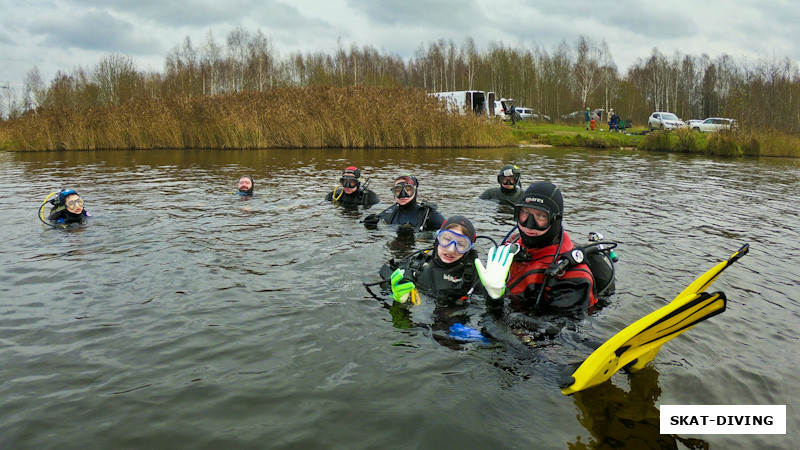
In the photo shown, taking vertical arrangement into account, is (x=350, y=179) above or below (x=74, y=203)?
above

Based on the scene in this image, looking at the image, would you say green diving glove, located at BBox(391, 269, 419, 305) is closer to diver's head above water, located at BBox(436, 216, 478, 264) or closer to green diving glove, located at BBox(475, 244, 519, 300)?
diver's head above water, located at BBox(436, 216, 478, 264)

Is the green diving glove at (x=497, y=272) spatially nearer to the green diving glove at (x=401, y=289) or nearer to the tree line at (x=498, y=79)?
the green diving glove at (x=401, y=289)

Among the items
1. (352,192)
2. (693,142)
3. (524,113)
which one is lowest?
(352,192)

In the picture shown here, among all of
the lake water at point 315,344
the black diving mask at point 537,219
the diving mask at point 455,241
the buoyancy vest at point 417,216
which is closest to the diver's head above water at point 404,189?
the buoyancy vest at point 417,216

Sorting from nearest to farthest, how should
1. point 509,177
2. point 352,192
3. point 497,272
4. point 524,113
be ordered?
point 497,272, point 352,192, point 509,177, point 524,113

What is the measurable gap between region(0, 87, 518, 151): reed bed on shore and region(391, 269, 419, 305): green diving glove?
21211mm

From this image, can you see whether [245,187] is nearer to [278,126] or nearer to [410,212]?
[410,212]

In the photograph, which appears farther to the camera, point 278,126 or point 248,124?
point 278,126

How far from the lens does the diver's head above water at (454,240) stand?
538cm

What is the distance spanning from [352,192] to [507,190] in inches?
143

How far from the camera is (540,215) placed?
5086 millimetres

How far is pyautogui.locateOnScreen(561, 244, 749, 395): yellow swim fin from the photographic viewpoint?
3.27 metres

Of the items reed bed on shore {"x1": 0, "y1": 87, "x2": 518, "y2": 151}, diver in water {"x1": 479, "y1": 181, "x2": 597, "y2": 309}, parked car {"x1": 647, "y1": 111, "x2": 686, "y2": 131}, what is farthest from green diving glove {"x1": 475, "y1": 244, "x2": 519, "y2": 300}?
parked car {"x1": 647, "y1": 111, "x2": 686, "y2": 131}

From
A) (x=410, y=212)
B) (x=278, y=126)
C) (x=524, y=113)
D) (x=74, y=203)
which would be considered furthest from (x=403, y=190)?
(x=524, y=113)
